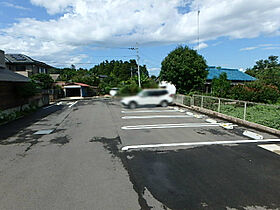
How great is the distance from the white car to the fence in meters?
12.3

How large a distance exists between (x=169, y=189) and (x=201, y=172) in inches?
70.2

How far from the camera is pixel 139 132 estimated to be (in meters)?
12.8

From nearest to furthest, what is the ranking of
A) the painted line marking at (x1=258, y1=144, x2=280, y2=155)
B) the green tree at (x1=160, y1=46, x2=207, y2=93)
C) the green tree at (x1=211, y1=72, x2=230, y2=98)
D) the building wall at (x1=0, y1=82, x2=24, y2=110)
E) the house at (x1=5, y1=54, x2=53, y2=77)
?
1. the green tree at (x1=160, y1=46, x2=207, y2=93)
2. the painted line marking at (x1=258, y1=144, x2=280, y2=155)
3. the green tree at (x1=211, y1=72, x2=230, y2=98)
4. the building wall at (x1=0, y1=82, x2=24, y2=110)
5. the house at (x1=5, y1=54, x2=53, y2=77)

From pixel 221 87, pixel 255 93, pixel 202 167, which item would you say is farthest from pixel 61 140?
pixel 255 93

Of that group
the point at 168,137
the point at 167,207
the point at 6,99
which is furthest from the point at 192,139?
the point at 6,99

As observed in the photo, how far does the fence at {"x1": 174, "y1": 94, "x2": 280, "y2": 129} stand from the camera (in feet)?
44.0

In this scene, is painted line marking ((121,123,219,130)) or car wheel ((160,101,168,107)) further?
painted line marking ((121,123,219,130))

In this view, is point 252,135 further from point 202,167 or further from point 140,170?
point 140,170

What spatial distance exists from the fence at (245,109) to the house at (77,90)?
1005 centimetres

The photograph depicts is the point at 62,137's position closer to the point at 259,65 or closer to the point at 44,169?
the point at 44,169

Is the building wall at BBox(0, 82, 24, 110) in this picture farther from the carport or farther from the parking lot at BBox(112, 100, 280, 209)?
the carport

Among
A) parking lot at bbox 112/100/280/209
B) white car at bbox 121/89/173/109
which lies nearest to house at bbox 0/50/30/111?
parking lot at bbox 112/100/280/209

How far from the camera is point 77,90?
4430 mm

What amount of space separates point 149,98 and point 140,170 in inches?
246
